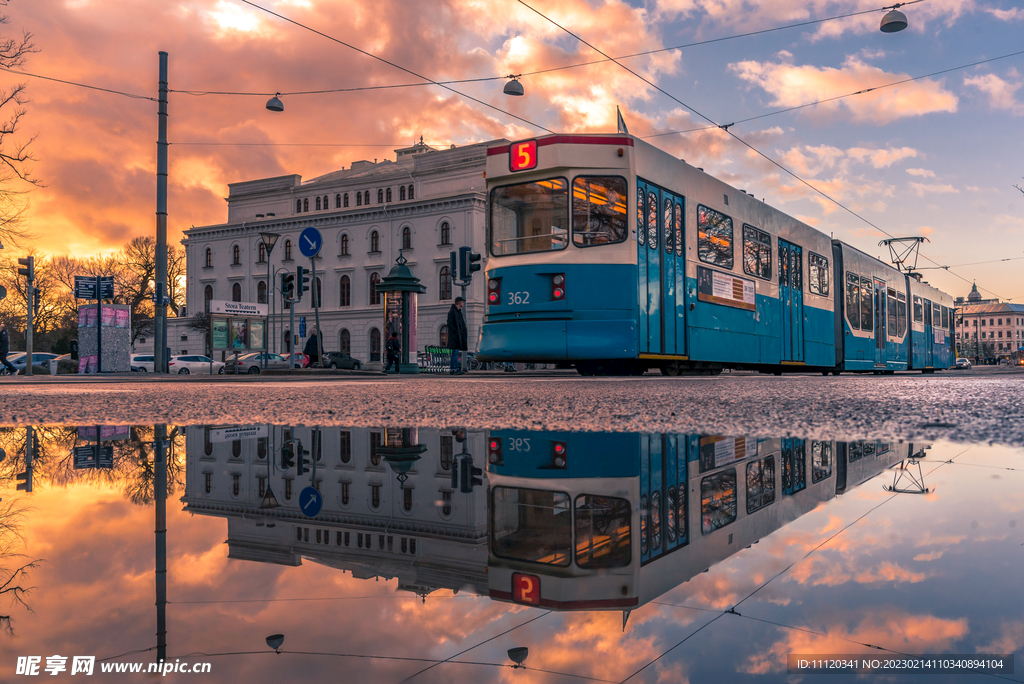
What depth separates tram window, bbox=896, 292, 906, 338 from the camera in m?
21.7

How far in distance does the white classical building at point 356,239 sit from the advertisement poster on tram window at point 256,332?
504 inches

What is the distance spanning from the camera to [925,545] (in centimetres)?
120

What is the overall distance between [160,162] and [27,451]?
1848 cm

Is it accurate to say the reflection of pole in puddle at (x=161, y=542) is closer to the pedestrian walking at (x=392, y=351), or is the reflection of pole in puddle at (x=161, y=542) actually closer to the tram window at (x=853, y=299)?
the tram window at (x=853, y=299)

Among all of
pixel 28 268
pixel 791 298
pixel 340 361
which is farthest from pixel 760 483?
pixel 340 361

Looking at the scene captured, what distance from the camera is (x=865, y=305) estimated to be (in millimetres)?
18797

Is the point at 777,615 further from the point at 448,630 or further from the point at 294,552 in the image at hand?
the point at 294,552

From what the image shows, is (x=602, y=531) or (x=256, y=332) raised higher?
(x=256, y=332)

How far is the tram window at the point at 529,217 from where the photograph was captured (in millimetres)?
10211

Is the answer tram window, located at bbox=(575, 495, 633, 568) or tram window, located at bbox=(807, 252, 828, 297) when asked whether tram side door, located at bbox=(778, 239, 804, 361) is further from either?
tram window, located at bbox=(575, 495, 633, 568)

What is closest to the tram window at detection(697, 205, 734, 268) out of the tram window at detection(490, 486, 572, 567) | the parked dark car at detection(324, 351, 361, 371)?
the tram window at detection(490, 486, 572, 567)

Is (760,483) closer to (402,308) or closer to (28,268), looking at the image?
(402,308)

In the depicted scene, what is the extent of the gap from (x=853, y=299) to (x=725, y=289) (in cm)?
773

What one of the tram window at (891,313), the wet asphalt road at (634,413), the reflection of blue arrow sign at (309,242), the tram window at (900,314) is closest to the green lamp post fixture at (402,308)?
the reflection of blue arrow sign at (309,242)
